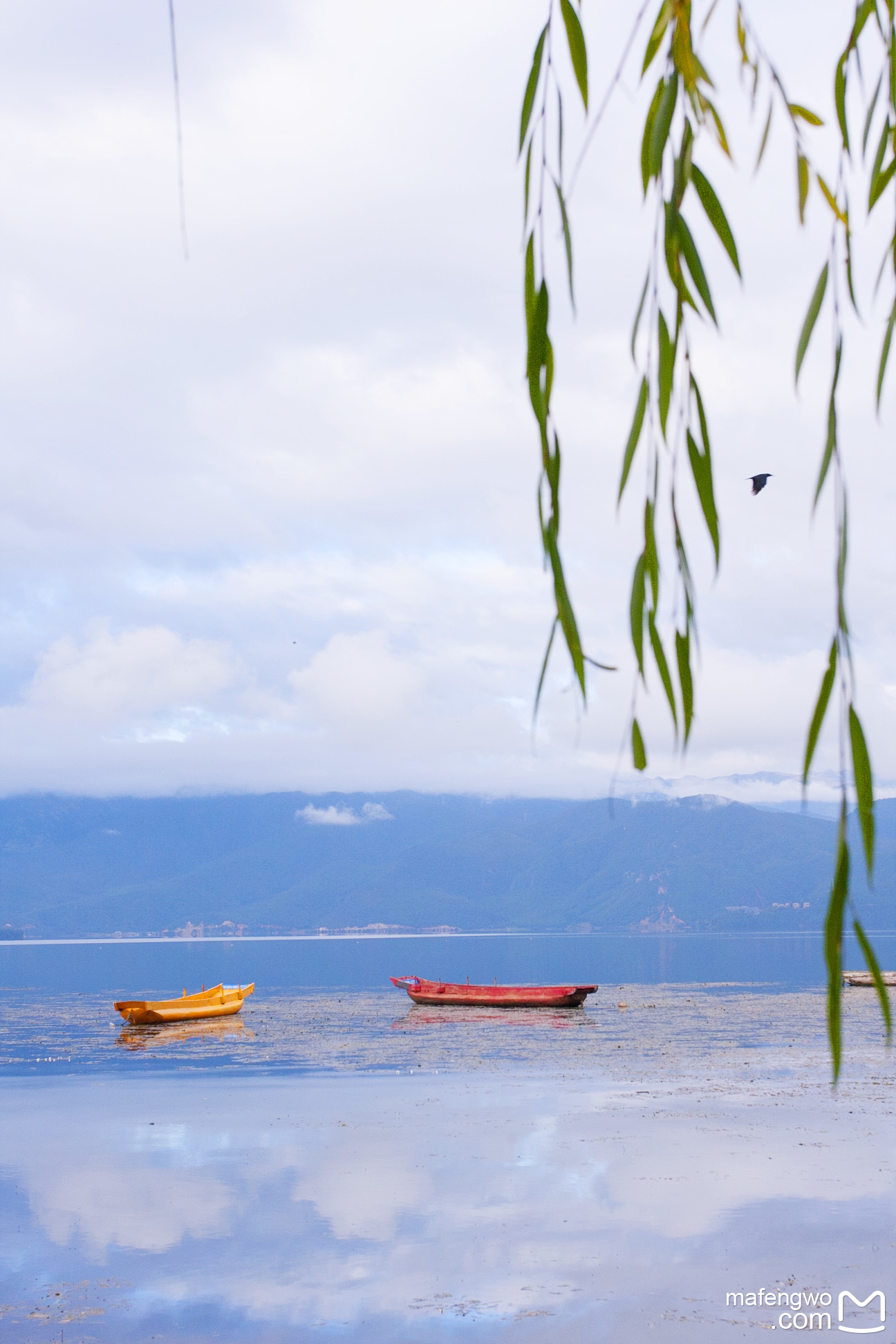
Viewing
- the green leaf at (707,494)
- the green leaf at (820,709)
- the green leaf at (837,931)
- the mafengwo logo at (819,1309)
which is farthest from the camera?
the mafengwo logo at (819,1309)

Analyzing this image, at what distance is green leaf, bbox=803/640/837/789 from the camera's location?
279cm

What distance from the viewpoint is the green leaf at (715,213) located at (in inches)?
122

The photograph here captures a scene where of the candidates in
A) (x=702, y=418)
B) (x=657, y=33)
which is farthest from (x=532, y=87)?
(x=702, y=418)

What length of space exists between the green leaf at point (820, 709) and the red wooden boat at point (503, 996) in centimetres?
6486

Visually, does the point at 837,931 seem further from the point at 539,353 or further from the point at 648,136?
the point at 648,136

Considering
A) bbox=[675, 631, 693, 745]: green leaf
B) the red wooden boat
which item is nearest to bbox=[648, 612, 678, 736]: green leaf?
bbox=[675, 631, 693, 745]: green leaf

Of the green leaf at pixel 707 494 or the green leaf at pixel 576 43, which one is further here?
the green leaf at pixel 576 43

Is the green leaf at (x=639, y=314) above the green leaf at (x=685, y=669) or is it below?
above

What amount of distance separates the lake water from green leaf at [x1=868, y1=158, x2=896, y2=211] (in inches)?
595

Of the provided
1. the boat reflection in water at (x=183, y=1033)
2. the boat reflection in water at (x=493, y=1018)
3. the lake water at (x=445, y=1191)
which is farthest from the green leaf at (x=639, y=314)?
the boat reflection in water at (x=493, y=1018)

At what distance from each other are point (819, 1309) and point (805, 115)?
1656 cm

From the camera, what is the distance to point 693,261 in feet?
10.4

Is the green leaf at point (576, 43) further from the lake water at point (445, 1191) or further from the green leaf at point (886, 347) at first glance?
the lake water at point (445, 1191)

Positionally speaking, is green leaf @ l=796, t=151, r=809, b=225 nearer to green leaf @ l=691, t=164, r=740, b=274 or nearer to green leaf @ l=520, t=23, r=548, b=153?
green leaf @ l=691, t=164, r=740, b=274
